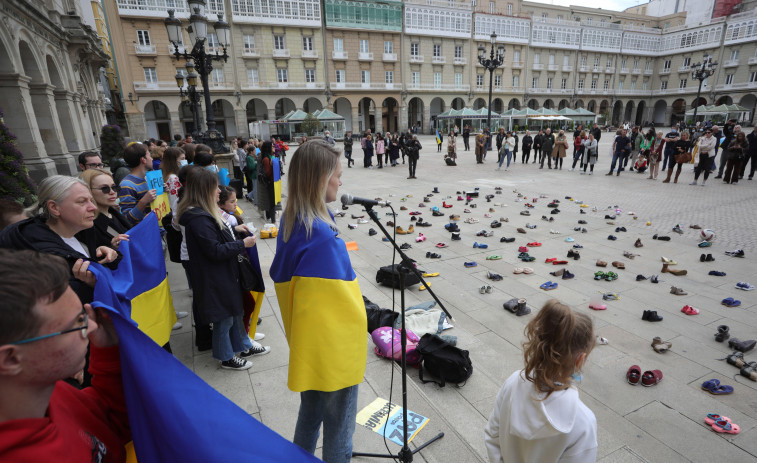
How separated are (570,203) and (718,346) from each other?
7.21m

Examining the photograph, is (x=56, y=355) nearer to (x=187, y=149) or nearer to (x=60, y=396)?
(x=60, y=396)

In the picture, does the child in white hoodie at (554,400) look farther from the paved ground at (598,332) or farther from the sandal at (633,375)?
the sandal at (633,375)

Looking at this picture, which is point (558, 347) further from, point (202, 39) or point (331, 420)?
point (202, 39)

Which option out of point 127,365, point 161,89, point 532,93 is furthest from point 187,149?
point 532,93

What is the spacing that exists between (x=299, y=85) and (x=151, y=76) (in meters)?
14.9

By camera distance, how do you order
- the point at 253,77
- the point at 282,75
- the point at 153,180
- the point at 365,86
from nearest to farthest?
the point at 153,180 → the point at 253,77 → the point at 282,75 → the point at 365,86

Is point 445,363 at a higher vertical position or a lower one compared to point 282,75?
lower

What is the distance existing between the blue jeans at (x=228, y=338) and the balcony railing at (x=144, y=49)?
43515mm

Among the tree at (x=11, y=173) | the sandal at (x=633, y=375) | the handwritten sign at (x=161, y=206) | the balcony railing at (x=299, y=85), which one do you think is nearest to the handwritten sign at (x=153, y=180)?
the handwritten sign at (x=161, y=206)

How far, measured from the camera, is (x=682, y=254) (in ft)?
22.2

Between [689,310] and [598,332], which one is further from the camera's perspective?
[689,310]

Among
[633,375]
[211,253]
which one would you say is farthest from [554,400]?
[211,253]

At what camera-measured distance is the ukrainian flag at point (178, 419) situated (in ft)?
4.10

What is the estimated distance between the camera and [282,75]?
4200cm
